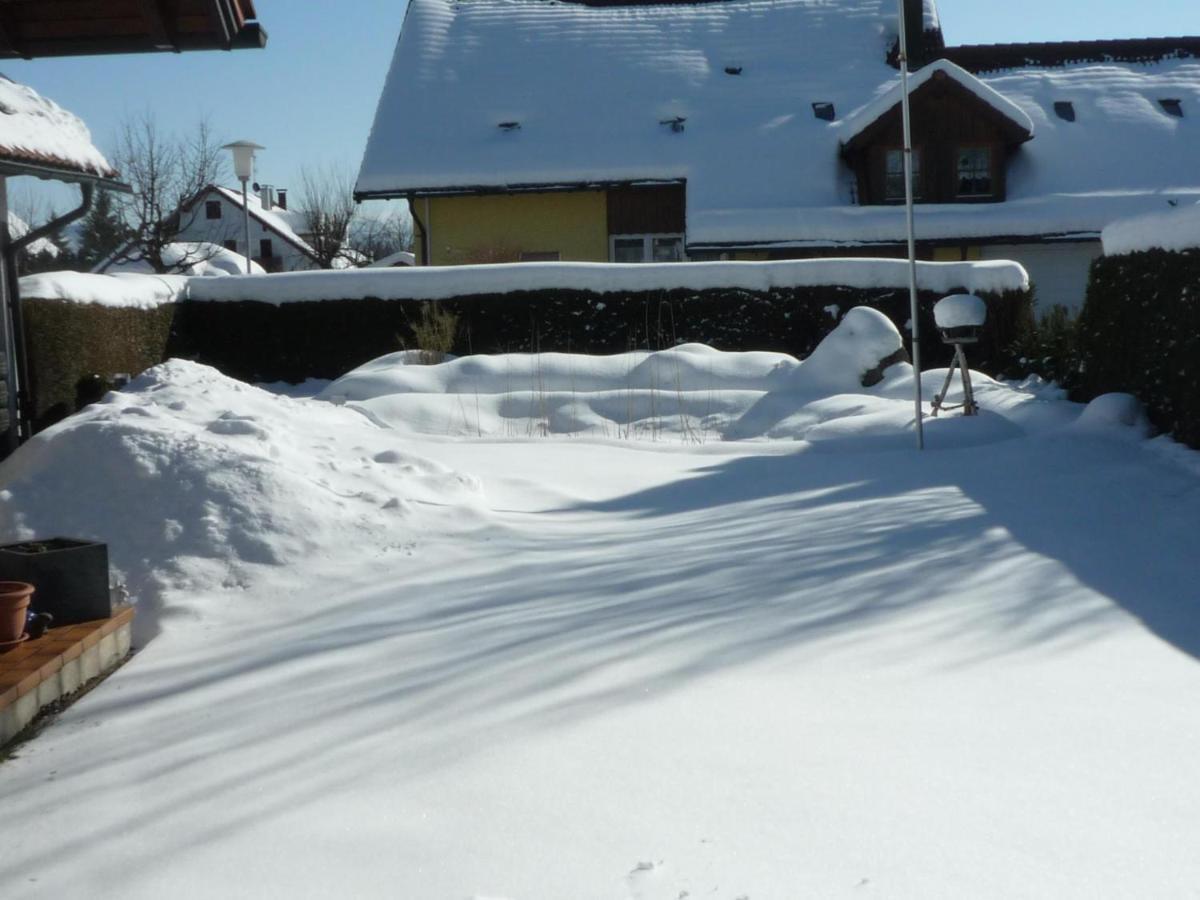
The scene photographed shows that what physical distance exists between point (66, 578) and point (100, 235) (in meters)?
36.4

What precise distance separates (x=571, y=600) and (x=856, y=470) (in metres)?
3.69

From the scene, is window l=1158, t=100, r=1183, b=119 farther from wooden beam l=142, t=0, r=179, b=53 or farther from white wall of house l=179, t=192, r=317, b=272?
white wall of house l=179, t=192, r=317, b=272

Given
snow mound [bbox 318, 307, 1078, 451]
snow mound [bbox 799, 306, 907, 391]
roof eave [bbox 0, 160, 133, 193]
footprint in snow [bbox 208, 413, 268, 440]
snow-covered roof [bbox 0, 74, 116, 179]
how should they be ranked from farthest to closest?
snow mound [bbox 799, 306, 907, 391], snow mound [bbox 318, 307, 1078, 451], roof eave [bbox 0, 160, 133, 193], snow-covered roof [bbox 0, 74, 116, 179], footprint in snow [bbox 208, 413, 268, 440]

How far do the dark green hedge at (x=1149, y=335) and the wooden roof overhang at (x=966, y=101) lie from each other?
39.8 ft

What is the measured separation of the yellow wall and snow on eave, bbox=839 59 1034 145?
188 inches

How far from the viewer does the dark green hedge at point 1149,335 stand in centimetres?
809

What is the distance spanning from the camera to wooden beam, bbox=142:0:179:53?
16.9ft

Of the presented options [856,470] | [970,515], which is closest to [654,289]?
[856,470]

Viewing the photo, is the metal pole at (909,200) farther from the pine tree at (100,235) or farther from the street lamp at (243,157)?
the pine tree at (100,235)

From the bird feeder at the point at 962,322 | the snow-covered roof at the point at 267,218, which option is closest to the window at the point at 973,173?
the bird feeder at the point at 962,322

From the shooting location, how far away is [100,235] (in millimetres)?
37625

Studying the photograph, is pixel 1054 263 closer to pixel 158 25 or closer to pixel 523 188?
pixel 523 188

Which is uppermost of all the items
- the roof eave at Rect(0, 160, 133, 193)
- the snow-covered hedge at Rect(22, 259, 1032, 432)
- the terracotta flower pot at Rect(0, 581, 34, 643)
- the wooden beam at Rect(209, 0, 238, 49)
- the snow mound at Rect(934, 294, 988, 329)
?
the wooden beam at Rect(209, 0, 238, 49)

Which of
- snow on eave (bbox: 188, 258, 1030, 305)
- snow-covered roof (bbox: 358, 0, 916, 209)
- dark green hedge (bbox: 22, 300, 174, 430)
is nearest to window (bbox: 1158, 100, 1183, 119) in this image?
snow-covered roof (bbox: 358, 0, 916, 209)
